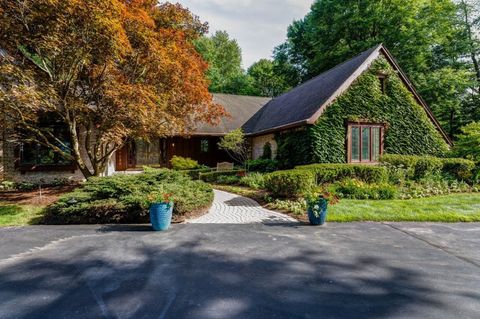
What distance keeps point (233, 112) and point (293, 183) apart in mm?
14841

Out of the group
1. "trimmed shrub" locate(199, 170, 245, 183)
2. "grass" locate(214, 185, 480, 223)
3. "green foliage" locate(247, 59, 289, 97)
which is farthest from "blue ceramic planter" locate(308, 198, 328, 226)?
"green foliage" locate(247, 59, 289, 97)

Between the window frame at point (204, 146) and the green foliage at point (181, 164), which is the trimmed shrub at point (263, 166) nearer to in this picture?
the green foliage at point (181, 164)

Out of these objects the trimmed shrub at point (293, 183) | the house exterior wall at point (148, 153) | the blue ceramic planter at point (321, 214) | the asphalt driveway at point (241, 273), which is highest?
the house exterior wall at point (148, 153)

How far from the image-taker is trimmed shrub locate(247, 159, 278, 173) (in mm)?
15020

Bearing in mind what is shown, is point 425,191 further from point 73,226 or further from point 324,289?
point 73,226

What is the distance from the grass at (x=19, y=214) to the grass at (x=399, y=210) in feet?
24.5

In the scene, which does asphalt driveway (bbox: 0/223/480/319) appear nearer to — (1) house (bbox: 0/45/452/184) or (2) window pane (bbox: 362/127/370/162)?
(1) house (bbox: 0/45/452/184)

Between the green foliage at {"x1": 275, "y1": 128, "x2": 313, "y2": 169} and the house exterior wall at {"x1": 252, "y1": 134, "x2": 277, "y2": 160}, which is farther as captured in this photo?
the house exterior wall at {"x1": 252, "y1": 134, "x2": 277, "y2": 160}

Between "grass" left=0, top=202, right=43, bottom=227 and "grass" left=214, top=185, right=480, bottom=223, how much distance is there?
7.45m

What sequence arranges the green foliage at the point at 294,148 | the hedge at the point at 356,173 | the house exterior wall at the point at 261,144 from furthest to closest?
the house exterior wall at the point at 261,144 < the green foliage at the point at 294,148 < the hedge at the point at 356,173

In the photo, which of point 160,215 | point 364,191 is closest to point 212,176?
point 364,191

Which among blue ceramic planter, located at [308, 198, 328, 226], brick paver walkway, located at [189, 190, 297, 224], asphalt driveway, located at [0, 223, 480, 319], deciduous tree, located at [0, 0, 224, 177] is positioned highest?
deciduous tree, located at [0, 0, 224, 177]

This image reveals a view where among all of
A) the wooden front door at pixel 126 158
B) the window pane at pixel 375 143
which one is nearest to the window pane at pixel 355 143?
the window pane at pixel 375 143

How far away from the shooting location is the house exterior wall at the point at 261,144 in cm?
1628
